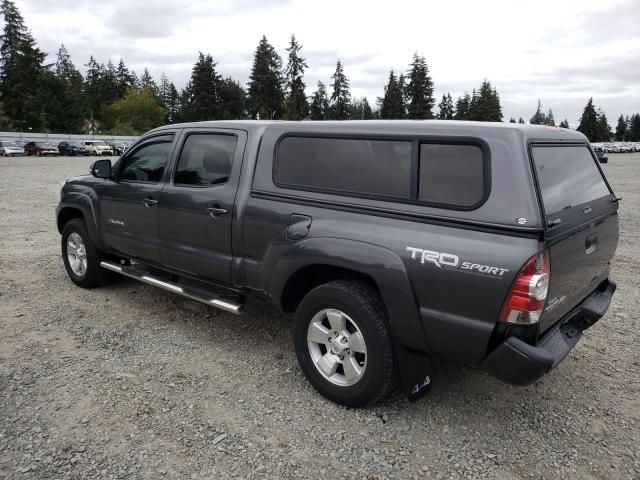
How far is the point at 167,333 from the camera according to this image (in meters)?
4.45

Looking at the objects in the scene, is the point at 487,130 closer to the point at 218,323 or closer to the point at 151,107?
the point at 218,323

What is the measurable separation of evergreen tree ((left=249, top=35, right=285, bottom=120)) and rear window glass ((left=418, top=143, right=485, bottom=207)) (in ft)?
257

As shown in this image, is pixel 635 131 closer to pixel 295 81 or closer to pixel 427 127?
pixel 295 81

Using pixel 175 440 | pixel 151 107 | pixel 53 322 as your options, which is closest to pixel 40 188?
pixel 53 322

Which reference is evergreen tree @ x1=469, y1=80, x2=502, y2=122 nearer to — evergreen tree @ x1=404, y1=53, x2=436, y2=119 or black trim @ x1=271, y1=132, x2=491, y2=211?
evergreen tree @ x1=404, y1=53, x2=436, y2=119

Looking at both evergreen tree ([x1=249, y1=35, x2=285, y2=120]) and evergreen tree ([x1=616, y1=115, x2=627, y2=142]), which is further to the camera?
evergreen tree ([x1=616, y1=115, x2=627, y2=142])

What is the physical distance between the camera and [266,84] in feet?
261

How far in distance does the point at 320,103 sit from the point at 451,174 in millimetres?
96633

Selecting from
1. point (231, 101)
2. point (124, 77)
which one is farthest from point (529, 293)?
point (124, 77)

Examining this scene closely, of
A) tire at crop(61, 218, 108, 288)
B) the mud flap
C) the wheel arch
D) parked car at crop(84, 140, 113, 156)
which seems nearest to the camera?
the wheel arch

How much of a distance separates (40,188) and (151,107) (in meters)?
68.1

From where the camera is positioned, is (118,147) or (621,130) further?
(621,130)

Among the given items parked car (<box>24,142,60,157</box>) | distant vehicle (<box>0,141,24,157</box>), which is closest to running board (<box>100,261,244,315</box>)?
distant vehicle (<box>0,141,24,157</box>)

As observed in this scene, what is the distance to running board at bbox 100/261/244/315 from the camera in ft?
12.6
